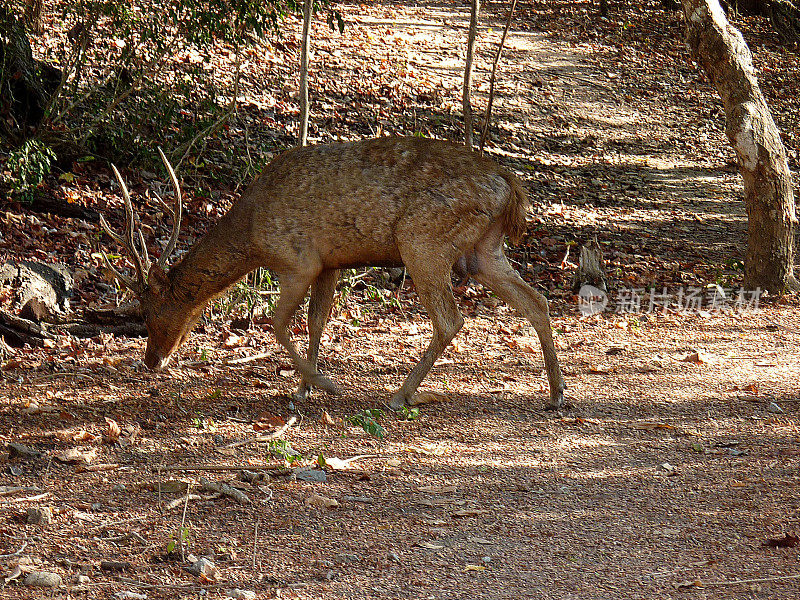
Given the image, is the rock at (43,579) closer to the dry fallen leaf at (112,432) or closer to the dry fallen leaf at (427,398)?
the dry fallen leaf at (112,432)

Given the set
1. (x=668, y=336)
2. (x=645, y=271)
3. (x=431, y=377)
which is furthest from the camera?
(x=645, y=271)

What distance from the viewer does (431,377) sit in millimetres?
7125

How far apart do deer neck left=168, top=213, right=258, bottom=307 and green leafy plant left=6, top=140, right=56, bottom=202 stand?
358 cm

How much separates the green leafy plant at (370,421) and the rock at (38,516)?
1943 mm

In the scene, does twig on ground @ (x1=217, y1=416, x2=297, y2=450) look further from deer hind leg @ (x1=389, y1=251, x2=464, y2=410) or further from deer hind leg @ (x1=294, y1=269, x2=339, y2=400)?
deer hind leg @ (x1=294, y1=269, x2=339, y2=400)

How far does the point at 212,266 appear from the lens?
648cm

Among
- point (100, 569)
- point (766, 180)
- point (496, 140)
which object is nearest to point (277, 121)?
point (496, 140)

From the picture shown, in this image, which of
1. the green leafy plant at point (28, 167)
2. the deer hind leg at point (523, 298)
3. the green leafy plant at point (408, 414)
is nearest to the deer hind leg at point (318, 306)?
the green leafy plant at point (408, 414)

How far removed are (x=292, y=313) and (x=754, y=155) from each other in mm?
5659

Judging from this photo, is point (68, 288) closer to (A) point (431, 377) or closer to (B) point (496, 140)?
(A) point (431, 377)

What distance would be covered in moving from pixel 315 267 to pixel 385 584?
2858mm

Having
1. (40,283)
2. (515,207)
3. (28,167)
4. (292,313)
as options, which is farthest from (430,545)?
(28,167)

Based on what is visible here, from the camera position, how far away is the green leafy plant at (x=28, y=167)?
917cm

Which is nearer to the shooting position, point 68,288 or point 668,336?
point 68,288
